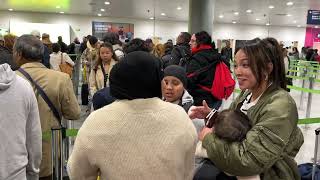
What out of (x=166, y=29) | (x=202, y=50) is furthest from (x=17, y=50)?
(x=166, y=29)

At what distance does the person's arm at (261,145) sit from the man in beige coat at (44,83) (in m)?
1.58

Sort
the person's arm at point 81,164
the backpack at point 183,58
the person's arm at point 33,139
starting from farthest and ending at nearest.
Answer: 1. the backpack at point 183,58
2. the person's arm at point 33,139
3. the person's arm at point 81,164

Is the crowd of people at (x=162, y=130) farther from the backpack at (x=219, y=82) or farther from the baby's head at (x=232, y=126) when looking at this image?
the backpack at (x=219, y=82)

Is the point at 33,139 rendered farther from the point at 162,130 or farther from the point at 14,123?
the point at 162,130

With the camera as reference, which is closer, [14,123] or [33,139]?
[14,123]

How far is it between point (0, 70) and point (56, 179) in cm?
122

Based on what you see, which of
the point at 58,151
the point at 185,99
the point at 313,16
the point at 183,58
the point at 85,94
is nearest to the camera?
the point at 58,151

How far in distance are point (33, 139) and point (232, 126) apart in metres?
1.29

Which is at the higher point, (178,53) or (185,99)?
(178,53)

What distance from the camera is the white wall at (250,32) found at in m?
31.4

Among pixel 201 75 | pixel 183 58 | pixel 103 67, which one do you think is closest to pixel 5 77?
pixel 201 75

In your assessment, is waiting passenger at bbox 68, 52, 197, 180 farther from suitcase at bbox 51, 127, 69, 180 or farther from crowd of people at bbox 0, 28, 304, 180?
suitcase at bbox 51, 127, 69, 180

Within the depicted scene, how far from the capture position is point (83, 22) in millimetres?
26719

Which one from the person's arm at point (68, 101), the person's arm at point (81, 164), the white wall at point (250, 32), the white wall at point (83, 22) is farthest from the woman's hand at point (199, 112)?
the white wall at point (250, 32)
